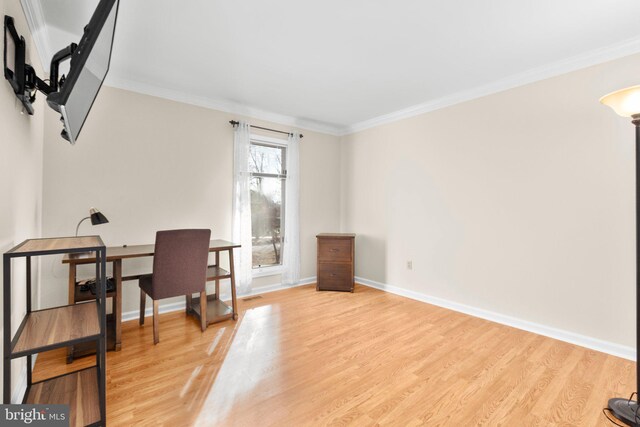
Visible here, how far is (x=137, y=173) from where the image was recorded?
3203 mm

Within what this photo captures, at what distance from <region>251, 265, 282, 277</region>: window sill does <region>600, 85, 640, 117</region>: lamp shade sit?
3763 millimetres

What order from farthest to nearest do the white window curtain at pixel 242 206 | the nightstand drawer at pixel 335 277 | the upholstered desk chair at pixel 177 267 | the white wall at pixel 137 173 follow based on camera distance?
the nightstand drawer at pixel 335 277, the white window curtain at pixel 242 206, the white wall at pixel 137 173, the upholstered desk chair at pixel 177 267

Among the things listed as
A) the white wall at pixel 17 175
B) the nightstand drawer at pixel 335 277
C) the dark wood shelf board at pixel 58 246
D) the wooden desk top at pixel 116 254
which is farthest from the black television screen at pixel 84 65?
the nightstand drawer at pixel 335 277

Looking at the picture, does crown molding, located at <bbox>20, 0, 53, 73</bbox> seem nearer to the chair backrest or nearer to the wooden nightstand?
the chair backrest

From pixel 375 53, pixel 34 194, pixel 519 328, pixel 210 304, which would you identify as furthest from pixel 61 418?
pixel 519 328

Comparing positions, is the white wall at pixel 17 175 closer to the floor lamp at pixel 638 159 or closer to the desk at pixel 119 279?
the desk at pixel 119 279

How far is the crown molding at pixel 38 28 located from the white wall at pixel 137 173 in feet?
1.86

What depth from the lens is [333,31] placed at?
229 cm

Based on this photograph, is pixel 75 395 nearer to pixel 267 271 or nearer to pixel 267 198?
pixel 267 271

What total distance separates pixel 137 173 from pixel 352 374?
9.52 ft

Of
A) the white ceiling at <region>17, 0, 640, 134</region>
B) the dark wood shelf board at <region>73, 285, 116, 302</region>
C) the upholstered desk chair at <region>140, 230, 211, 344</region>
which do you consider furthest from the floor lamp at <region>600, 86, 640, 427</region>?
the dark wood shelf board at <region>73, 285, 116, 302</region>

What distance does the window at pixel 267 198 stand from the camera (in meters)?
4.19

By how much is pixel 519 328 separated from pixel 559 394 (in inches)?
44.7

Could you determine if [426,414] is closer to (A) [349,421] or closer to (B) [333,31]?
(A) [349,421]
